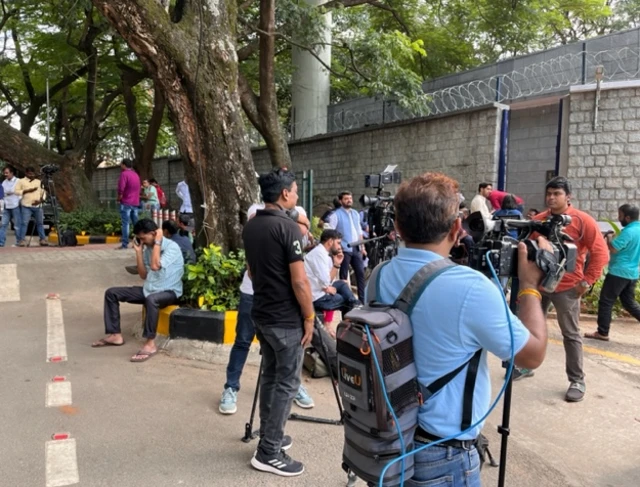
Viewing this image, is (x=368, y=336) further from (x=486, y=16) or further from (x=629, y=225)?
(x=486, y=16)

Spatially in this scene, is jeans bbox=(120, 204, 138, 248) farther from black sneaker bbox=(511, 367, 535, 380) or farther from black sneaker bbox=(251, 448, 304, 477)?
black sneaker bbox=(251, 448, 304, 477)

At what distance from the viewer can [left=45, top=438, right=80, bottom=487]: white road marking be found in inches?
118

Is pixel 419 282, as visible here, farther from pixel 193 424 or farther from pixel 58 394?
pixel 58 394

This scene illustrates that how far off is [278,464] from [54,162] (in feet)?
39.5

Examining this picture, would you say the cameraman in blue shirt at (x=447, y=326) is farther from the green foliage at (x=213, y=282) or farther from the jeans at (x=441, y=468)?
the green foliage at (x=213, y=282)

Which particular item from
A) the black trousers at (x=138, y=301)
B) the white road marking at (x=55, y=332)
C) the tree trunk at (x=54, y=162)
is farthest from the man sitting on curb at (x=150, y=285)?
the tree trunk at (x=54, y=162)

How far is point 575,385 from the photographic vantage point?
4395 millimetres

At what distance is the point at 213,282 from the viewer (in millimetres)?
5375

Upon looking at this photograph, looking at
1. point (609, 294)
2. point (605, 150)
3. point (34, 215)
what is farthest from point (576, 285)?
point (34, 215)

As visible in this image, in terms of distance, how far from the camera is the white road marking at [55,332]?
198 inches

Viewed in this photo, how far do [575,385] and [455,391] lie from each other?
126 inches

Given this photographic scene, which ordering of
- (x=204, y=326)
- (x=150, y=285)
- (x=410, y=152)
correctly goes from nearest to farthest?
1. (x=204, y=326)
2. (x=150, y=285)
3. (x=410, y=152)

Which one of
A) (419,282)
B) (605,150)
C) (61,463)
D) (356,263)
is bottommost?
(61,463)

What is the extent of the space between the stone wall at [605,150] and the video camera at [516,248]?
744 centimetres
